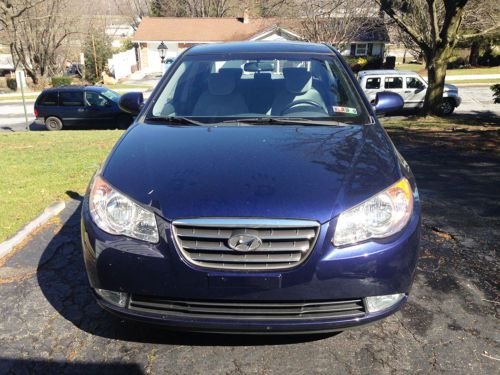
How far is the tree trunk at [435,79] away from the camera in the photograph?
567 inches

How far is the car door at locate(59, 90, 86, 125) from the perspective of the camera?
1728cm

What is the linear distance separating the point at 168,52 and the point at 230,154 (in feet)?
165

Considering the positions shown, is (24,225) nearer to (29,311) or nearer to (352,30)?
(29,311)

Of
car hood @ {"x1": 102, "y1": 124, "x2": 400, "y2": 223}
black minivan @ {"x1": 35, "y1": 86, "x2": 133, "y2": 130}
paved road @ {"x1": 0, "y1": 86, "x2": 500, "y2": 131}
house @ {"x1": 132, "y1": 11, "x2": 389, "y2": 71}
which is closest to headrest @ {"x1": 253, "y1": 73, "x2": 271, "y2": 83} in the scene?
car hood @ {"x1": 102, "y1": 124, "x2": 400, "y2": 223}

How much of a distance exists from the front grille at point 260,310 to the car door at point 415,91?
18.0 m

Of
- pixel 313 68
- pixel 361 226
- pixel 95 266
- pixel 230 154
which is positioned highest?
pixel 313 68

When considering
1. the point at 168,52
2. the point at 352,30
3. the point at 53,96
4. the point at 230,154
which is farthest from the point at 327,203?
the point at 168,52

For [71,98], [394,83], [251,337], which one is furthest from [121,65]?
[251,337]

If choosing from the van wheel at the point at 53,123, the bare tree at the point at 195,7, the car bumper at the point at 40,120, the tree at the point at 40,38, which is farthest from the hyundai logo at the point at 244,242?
the bare tree at the point at 195,7

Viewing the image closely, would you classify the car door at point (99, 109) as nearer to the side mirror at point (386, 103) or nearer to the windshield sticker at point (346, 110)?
the side mirror at point (386, 103)

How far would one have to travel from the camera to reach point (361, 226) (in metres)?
2.32

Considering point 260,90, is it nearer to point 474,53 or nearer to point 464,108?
point 464,108

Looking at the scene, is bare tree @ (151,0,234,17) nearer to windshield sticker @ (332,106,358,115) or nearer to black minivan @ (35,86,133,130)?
black minivan @ (35,86,133,130)

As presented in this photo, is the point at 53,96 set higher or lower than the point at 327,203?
lower
